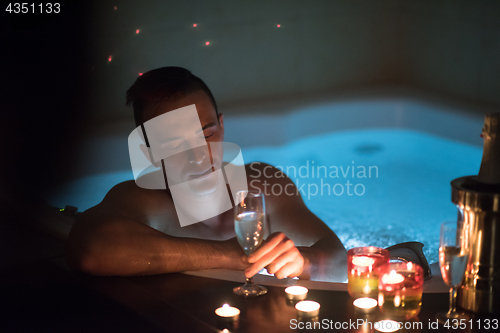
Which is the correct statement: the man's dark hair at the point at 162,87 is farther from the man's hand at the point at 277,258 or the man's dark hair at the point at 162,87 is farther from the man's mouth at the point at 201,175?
the man's hand at the point at 277,258

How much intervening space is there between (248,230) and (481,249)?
14.9 inches

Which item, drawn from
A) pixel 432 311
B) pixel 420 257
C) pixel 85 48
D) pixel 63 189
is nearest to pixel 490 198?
pixel 432 311

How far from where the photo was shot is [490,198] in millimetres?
699

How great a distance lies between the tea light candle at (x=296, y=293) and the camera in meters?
0.79

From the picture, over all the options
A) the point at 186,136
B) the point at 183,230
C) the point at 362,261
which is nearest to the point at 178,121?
the point at 186,136

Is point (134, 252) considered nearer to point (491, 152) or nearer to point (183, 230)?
point (183, 230)

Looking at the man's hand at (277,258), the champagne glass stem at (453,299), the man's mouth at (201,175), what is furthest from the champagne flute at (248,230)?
the man's mouth at (201,175)

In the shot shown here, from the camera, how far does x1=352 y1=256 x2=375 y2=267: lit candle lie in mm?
771

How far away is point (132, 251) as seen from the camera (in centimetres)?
91

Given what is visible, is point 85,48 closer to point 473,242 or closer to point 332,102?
point 473,242

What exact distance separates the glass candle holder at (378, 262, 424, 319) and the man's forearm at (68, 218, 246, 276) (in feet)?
1.02

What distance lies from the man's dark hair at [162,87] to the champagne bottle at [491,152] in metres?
0.86

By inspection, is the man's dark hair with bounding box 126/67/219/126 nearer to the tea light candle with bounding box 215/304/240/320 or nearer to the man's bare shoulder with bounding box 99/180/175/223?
the man's bare shoulder with bounding box 99/180/175/223

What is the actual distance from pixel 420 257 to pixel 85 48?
5.07 feet
